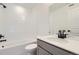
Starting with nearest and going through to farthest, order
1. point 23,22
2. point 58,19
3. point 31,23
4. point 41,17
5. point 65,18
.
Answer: point 65,18 → point 58,19 → point 41,17 → point 23,22 → point 31,23

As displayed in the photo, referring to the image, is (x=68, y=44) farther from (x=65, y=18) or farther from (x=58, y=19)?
(x=58, y=19)

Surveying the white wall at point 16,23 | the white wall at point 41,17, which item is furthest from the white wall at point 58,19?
the white wall at point 16,23

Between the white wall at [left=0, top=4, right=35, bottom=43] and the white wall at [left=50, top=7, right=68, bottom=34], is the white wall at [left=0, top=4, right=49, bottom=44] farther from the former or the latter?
the white wall at [left=50, top=7, right=68, bottom=34]

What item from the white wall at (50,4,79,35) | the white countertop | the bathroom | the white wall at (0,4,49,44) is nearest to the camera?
the white countertop

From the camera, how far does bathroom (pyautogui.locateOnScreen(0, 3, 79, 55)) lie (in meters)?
1.83

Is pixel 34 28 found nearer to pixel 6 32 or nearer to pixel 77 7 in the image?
pixel 6 32

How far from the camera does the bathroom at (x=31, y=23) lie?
1.83m

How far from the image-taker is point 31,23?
122 inches

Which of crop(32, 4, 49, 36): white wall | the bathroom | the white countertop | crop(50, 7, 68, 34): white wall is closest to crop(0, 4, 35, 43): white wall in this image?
the bathroom

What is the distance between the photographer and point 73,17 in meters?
1.71

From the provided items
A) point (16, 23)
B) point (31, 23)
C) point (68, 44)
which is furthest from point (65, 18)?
point (16, 23)

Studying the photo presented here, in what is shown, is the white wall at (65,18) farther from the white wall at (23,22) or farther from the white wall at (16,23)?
the white wall at (16,23)

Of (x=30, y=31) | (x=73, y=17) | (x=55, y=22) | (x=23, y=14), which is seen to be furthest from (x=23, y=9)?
(x=73, y=17)

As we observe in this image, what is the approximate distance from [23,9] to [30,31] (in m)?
0.96
